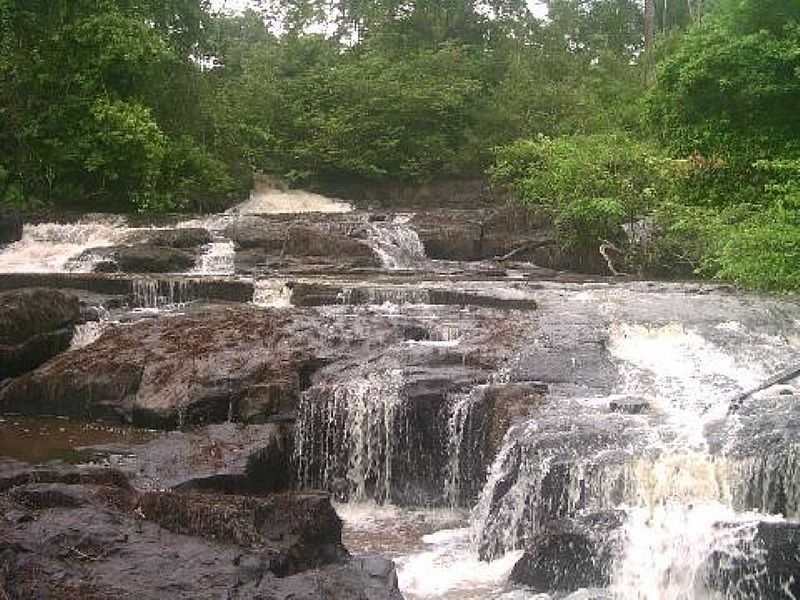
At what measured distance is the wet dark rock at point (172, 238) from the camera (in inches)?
740

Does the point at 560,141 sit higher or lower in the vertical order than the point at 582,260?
higher

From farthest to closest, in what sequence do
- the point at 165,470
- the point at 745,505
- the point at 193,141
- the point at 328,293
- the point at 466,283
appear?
the point at 193,141 < the point at 466,283 < the point at 328,293 < the point at 165,470 < the point at 745,505

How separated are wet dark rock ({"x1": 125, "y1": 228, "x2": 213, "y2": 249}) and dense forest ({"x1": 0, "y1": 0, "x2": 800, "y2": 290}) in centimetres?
437

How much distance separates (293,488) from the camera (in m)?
10.1

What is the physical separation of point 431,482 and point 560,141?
12817 millimetres

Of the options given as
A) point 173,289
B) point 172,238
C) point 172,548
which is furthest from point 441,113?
point 172,548

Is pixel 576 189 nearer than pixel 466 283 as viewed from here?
No

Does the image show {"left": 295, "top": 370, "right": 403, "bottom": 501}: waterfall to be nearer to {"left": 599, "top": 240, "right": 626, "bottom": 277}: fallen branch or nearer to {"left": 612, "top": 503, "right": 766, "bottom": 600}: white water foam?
{"left": 612, "top": 503, "right": 766, "bottom": 600}: white water foam

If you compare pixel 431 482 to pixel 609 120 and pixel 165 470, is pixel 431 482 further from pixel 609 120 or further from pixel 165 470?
pixel 609 120

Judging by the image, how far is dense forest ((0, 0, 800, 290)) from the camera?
15656 mm

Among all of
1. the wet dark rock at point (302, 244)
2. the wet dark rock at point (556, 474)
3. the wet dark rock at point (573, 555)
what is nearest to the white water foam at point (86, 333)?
the wet dark rock at point (302, 244)

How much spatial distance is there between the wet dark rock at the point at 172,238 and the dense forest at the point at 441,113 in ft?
14.4

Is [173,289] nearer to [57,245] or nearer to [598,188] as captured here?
[57,245]

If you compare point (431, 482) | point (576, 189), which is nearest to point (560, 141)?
point (576, 189)
